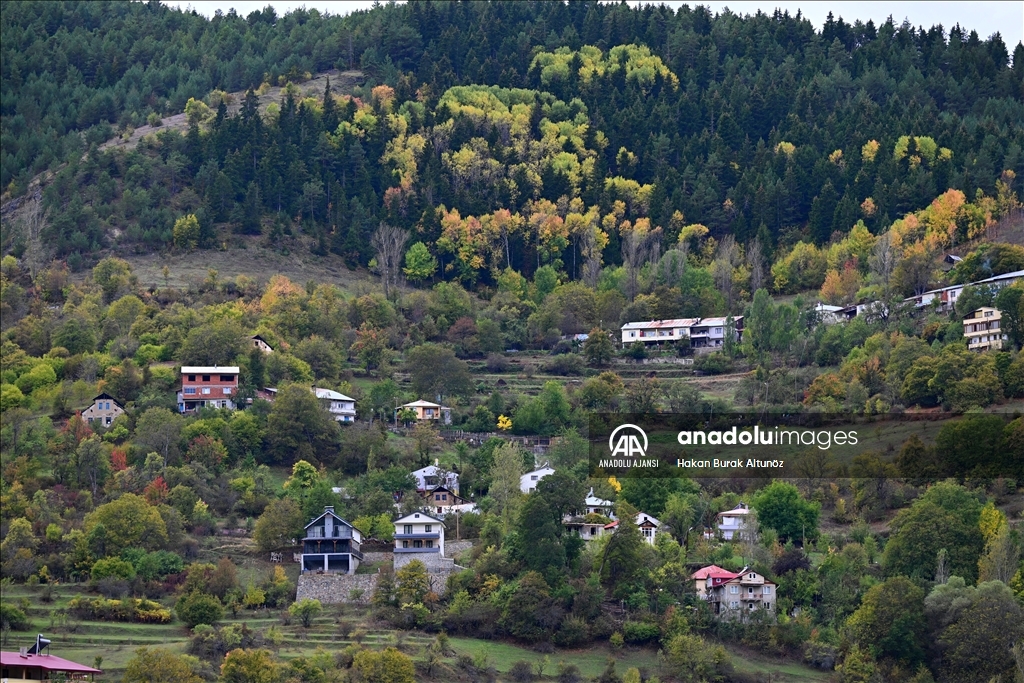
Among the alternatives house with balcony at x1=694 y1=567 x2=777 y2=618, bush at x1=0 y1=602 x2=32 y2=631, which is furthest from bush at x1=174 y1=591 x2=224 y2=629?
house with balcony at x1=694 y1=567 x2=777 y2=618

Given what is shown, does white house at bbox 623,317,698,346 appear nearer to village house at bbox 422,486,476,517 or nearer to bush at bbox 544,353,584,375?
bush at bbox 544,353,584,375

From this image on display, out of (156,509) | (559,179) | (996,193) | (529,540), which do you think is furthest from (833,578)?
(559,179)

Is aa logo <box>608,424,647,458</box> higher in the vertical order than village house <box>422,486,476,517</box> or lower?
higher

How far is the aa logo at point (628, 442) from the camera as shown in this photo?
7675 cm

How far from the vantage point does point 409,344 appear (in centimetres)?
9356

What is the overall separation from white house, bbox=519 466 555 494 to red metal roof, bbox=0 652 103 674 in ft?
73.5

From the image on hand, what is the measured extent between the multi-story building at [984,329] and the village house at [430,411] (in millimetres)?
22169

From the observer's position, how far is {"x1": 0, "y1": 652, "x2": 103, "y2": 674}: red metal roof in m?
49.5

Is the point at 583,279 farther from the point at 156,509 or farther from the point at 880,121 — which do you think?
the point at 156,509

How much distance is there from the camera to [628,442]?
258ft

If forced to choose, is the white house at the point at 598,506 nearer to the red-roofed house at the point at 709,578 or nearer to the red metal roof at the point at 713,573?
the red metal roof at the point at 713,573

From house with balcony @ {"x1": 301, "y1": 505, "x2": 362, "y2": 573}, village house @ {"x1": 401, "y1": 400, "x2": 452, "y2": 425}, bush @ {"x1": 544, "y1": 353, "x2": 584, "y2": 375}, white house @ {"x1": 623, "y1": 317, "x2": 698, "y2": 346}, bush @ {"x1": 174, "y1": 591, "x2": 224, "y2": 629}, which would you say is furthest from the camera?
white house @ {"x1": 623, "y1": 317, "x2": 698, "y2": 346}

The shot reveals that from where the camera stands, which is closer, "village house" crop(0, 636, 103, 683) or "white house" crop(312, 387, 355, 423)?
"village house" crop(0, 636, 103, 683)

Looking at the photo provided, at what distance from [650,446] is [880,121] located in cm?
4737
